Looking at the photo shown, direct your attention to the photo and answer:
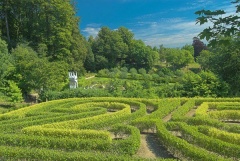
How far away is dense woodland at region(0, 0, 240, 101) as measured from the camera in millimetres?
24250

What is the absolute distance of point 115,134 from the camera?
1280cm

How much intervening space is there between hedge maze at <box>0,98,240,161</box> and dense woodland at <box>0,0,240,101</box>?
418 cm

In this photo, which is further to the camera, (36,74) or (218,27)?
(36,74)

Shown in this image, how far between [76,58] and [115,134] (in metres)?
32.7

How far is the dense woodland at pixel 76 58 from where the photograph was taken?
79.6ft

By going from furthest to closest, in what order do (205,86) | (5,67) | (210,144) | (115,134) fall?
(5,67)
(205,86)
(115,134)
(210,144)

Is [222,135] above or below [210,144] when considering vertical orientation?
above

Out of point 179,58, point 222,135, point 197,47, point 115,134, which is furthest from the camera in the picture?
point 197,47

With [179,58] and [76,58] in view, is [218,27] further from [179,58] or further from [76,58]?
[179,58]

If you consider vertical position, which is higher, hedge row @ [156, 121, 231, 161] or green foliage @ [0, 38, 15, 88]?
green foliage @ [0, 38, 15, 88]

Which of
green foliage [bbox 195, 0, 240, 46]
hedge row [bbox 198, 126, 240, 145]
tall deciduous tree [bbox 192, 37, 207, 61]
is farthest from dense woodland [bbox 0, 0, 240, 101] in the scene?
tall deciduous tree [bbox 192, 37, 207, 61]

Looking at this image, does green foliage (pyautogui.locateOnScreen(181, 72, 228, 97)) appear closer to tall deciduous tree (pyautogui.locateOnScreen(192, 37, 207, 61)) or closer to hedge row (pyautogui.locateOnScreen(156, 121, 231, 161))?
hedge row (pyautogui.locateOnScreen(156, 121, 231, 161))

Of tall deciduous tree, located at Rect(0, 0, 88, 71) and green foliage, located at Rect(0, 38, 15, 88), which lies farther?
tall deciduous tree, located at Rect(0, 0, 88, 71)

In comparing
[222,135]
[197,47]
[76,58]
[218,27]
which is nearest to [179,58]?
[197,47]
